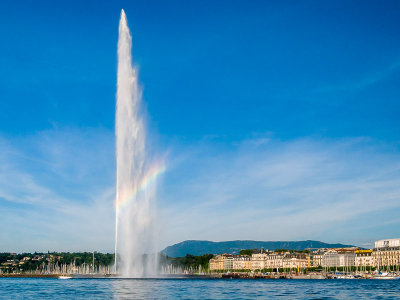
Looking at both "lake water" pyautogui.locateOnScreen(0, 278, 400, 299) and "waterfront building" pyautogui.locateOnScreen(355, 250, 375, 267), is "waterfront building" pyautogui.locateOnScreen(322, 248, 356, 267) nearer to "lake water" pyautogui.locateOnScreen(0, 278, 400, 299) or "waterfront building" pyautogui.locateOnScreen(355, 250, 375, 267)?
"waterfront building" pyautogui.locateOnScreen(355, 250, 375, 267)

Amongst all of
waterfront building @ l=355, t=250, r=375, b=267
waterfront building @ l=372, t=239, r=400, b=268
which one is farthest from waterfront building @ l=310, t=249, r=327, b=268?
waterfront building @ l=372, t=239, r=400, b=268

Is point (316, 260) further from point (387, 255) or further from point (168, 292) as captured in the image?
point (168, 292)

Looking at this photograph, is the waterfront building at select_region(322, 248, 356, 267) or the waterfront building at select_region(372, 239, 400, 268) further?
the waterfront building at select_region(322, 248, 356, 267)

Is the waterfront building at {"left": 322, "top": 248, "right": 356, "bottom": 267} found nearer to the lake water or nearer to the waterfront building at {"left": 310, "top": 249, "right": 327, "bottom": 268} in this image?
the waterfront building at {"left": 310, "top": 249, "right": 327, "bottom": 268}

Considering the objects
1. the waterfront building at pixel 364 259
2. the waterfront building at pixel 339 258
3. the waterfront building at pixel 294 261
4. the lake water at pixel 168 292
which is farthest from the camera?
the waterfront building at pixel 294 261

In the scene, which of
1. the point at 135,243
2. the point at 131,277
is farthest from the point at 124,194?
the point at 131,277

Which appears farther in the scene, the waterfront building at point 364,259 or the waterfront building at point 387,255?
the waterfront building at point 364,259

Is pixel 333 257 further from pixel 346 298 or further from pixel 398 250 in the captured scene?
pixel 346 298

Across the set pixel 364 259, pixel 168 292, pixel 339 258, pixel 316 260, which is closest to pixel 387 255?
pixel 364 259

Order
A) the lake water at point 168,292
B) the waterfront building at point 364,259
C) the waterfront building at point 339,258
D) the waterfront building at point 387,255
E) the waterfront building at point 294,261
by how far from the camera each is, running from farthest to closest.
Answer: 1. the waterfront building at point 294,261
2. the waterfront building at point 339,258
3. the waterfront building at point 364,259
4. the waterfront building at point 387,255
5. the lake water at point 168,292

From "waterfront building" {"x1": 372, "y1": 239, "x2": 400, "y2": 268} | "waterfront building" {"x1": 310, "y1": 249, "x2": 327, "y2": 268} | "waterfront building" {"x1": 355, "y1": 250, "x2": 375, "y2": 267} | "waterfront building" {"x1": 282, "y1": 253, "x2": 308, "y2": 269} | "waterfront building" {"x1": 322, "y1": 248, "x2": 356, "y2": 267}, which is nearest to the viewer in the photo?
"waterfront building" {"x1": 372, "y1": 239, "x2": 400, "y2": 268}

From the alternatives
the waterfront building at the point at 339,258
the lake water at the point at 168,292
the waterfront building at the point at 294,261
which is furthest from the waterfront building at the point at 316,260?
the lake water at the point at 168,292

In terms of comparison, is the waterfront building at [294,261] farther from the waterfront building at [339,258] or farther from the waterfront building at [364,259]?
the waterfront building at [364,259]

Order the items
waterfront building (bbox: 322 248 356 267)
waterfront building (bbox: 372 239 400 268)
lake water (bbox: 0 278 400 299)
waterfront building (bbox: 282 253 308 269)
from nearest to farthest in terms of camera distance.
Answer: lake water (bbox: 0 278 400 299) → waterfront building (bbox: 372 239 400 268) → waterfront building (bbox: 322 248 356 267) → waterfront building (bbox: 282 253 308 269)
